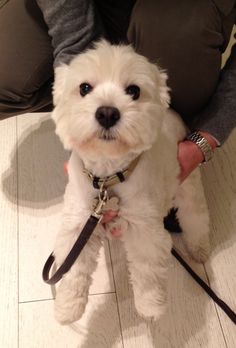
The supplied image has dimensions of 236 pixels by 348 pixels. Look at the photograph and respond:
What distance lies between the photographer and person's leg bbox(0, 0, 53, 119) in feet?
3.86

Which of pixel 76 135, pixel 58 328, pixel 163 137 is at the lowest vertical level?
pixel 58 328

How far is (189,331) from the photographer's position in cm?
119

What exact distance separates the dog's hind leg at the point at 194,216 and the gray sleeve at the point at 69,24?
44 cm

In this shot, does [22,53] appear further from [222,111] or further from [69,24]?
[222,111]

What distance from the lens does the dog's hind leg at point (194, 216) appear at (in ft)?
3.89

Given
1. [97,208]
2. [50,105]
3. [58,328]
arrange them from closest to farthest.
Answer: [97,208] → [58,328] → [50,105]

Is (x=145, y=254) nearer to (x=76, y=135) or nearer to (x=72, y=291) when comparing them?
(x=72, y=291)

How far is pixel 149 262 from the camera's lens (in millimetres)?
969

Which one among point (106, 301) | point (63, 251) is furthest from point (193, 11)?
point (106, 301)

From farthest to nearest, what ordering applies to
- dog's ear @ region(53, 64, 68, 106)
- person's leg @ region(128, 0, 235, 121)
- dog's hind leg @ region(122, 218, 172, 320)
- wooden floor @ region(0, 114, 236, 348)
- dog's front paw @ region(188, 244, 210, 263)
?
dog's front paw @ region(188, 244, 210, 263) < wooden floor @ region(0, 114, 236, 348) < person's leg @ region(128, 0, 235, 121) < dog's hind leg @ region(122, 218, 172, 320) < dog's ear @ region(53, 64, 68, 106)

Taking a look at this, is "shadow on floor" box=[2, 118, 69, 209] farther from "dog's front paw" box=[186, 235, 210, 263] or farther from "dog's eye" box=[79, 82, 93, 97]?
"dog's eye" box=[79, 82, 93, 97]

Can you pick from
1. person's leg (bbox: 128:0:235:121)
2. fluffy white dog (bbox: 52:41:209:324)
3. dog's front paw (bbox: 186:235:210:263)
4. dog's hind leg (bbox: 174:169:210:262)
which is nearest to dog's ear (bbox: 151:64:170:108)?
fluffy white dog (bbox: 52:41:209:324)

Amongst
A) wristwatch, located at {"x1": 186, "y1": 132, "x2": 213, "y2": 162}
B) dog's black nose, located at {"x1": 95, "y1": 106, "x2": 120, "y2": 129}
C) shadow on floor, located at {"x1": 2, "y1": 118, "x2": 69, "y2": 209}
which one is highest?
dog's black nose, located at {"x1": 95, "y1": 106, "x2": 120, "y2": 129}

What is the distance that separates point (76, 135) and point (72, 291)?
1.24 feet
